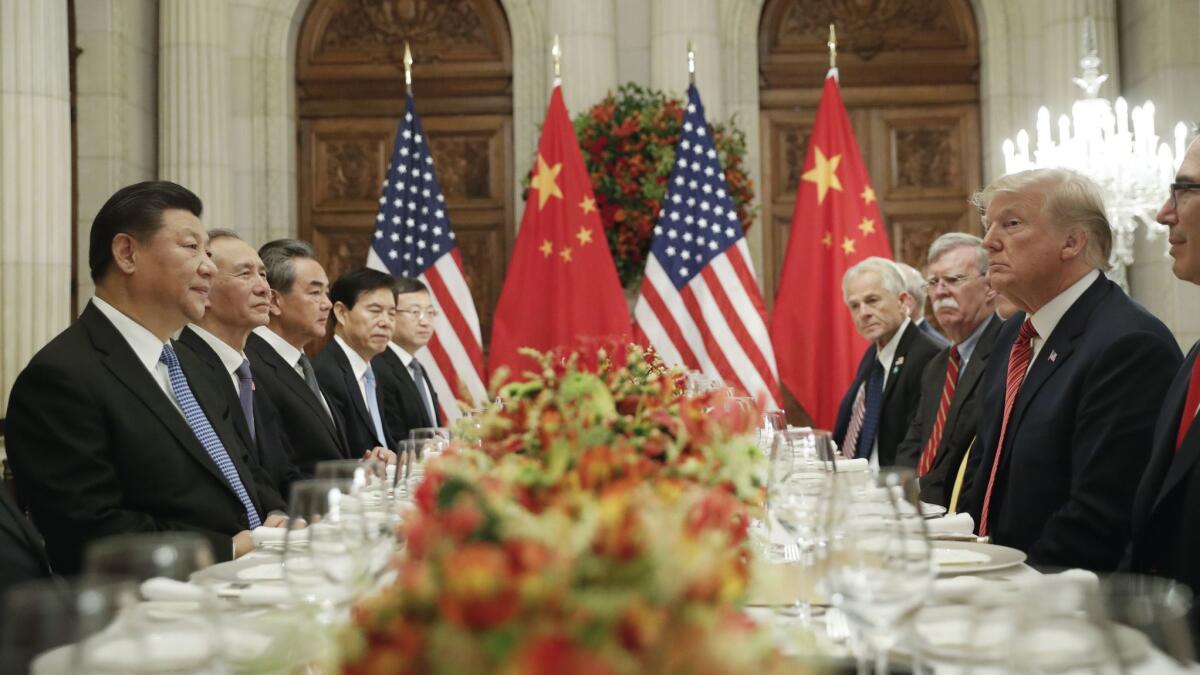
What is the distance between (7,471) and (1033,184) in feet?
15.2

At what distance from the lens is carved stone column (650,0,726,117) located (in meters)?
7.95

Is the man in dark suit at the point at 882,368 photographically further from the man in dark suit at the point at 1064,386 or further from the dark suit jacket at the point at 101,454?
the dark suit jacket at the point at 101,454

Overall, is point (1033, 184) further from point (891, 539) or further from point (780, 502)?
point (891, 539)

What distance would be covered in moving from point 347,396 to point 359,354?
1.60 feet

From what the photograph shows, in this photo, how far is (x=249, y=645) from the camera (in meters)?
1.17

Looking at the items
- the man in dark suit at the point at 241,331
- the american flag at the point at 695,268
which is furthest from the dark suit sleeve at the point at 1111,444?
the american flag at the point at 695,268

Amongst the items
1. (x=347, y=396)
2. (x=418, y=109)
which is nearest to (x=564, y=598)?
(x=347, y=396)

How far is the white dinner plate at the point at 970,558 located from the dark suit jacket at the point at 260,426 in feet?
7.47

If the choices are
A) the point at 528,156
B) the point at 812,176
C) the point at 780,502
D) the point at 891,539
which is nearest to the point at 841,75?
the point at 812,176

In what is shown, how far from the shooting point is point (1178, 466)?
243cm

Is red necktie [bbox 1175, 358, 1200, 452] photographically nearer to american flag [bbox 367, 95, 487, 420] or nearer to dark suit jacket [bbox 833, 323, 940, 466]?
dark suit jacket [bbox 833, 323, 940, 466]

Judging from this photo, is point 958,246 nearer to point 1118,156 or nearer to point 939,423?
point 939,423

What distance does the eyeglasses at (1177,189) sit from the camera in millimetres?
2686

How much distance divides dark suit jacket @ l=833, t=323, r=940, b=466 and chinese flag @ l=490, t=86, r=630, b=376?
2.40 meters
